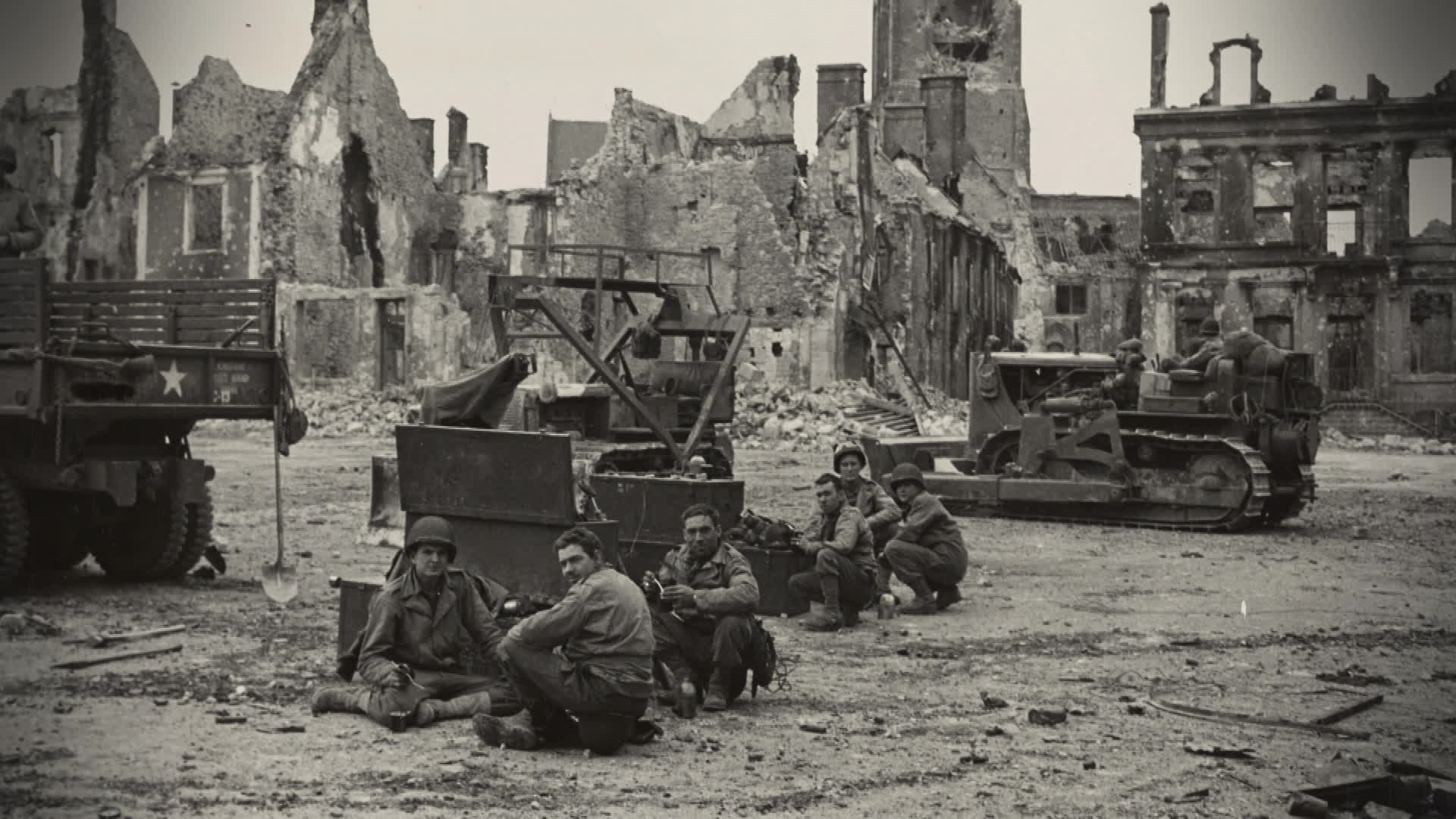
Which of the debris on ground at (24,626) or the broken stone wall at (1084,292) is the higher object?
the broken stone wall at (1084,292)

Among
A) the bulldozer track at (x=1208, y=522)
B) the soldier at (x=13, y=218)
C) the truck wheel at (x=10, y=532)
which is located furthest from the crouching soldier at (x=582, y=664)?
the bulldozer track at (x=1208, y=522)

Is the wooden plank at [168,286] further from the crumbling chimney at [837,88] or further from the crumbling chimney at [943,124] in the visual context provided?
the crumbling chimney at [943,124]

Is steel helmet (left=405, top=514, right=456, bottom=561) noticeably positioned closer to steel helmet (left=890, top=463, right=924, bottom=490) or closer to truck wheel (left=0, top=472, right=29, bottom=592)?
truck wheel (left=0, top=472, right=29, bottom=592)

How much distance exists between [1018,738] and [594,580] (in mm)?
2055

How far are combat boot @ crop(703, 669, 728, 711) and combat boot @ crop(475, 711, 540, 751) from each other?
1.16 metres

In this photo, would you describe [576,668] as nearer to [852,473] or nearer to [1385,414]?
[852,473]

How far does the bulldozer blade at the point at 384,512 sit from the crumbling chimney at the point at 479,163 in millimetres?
47082

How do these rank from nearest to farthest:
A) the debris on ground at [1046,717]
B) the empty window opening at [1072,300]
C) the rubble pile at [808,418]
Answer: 1. the debris on ground at [1046,717]
2. the rubble pile at [808,418]
3. the empty window opening at [1072,300]

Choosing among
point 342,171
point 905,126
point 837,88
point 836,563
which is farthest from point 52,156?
point 836,563

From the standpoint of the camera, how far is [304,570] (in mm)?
12617

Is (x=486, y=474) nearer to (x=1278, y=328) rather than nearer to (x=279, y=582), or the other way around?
(x=279, y=582)

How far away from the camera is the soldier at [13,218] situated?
1085 cm

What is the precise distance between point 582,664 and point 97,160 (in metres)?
40.9

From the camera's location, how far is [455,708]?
7488 mm
